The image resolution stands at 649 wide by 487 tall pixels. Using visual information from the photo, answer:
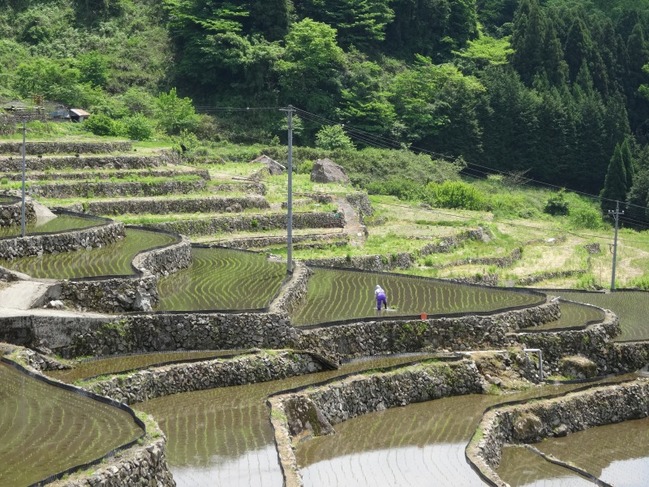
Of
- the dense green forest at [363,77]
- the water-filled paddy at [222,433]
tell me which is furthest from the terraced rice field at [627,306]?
the dense green forest at [363,77]

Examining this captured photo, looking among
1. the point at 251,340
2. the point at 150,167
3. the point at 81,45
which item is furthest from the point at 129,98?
the point at 251,340

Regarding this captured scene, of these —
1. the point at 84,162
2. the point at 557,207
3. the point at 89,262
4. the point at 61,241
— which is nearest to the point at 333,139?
the point at 557,207

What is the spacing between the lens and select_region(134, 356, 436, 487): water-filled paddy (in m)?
20.3

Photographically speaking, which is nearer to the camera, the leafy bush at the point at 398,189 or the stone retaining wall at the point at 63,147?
the stone retaining wall at the point at 63,147

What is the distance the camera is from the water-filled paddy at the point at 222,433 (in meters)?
20.3

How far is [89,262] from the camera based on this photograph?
109 feet

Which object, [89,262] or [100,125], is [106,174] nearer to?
[100,125]

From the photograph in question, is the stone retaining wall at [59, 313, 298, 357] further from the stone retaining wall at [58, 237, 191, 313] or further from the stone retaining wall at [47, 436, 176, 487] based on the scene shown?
the stone retaining wall at [47, 436, 176, 487]

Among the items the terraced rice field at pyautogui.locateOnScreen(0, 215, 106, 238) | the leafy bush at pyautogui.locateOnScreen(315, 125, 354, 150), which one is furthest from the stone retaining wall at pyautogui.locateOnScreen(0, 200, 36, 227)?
the leafy bush at pyautogui.locateOnScreen(315, 125, 354, 150)

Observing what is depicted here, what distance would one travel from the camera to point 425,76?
254 feet

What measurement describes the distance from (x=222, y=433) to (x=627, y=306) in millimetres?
18243

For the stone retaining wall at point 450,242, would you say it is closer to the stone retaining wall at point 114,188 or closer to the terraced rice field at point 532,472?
the stone retaining wall at point 114,188

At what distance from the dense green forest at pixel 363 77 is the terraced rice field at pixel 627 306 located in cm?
2715

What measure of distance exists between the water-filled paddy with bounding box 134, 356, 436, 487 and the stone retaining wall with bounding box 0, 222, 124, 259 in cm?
923
